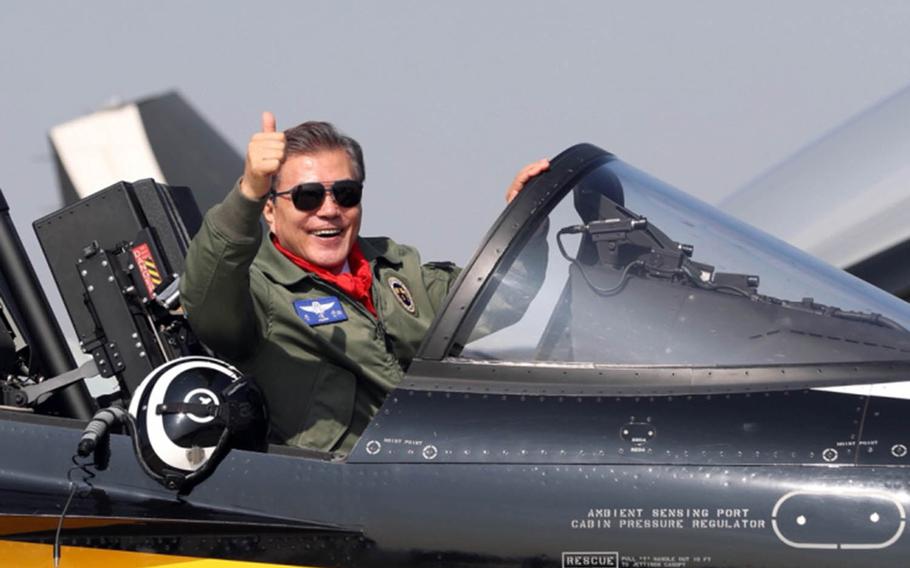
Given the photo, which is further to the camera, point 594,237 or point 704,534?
point 594,237

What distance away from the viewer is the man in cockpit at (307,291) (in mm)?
3479

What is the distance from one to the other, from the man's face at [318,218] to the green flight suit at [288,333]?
91mm

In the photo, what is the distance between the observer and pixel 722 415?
321cm

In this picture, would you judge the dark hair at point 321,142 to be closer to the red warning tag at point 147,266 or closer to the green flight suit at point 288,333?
the green flight suit at point 288,333

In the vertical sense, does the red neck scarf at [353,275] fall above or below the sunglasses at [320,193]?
below

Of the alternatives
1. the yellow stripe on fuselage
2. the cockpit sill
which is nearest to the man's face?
the cockpit sill

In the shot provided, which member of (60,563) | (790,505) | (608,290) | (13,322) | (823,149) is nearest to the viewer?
(790,505)

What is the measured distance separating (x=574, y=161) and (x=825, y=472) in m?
1.11

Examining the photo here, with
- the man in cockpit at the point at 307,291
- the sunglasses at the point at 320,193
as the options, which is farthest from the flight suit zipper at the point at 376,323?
the sunglasses at the point at 320,193

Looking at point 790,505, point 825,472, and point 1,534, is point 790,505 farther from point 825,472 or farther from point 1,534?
point 1,534

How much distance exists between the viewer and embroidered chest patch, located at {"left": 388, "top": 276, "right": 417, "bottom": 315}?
4.18 metres

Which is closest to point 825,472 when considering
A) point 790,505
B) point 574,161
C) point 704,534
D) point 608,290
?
point 790,505

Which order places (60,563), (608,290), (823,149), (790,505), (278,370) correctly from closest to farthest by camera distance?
1. (790,505)
2. (60,563)
3. (608,290)
4. (278,370)
5. (823,149)

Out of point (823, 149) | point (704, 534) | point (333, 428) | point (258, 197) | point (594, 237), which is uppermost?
point (258, 197)
